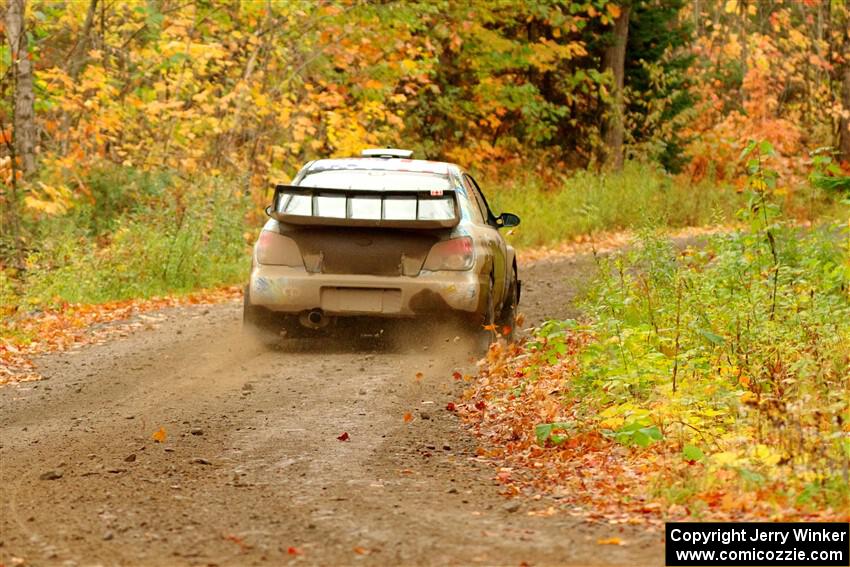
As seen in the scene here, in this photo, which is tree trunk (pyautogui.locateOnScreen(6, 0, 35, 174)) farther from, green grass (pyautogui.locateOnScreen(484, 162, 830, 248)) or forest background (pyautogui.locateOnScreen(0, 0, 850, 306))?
green grass (pyautogui.locateOnScreen(484, 162, 830, 248))

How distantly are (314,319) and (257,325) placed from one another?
2.07ft

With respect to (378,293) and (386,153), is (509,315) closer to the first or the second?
(386,153)

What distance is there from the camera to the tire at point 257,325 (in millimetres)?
11602

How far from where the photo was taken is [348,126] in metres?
24.0

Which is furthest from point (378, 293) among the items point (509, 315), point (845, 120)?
point (845, 120)

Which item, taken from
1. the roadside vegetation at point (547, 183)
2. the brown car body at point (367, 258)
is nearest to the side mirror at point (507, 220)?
the roadside vegetation at point (547, 183)

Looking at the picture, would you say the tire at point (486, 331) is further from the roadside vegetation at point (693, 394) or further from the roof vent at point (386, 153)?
the roof vent at point (386, 153)

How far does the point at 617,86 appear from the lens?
29453mm

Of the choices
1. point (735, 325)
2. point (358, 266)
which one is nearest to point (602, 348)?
point (735, 325)

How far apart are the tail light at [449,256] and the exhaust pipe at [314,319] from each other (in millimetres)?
993

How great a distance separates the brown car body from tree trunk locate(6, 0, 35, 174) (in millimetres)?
7689

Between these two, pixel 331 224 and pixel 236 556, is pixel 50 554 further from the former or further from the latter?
pixel 331 224

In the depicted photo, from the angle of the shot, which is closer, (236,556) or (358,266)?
(236,556)

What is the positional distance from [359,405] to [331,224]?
2101 mm
